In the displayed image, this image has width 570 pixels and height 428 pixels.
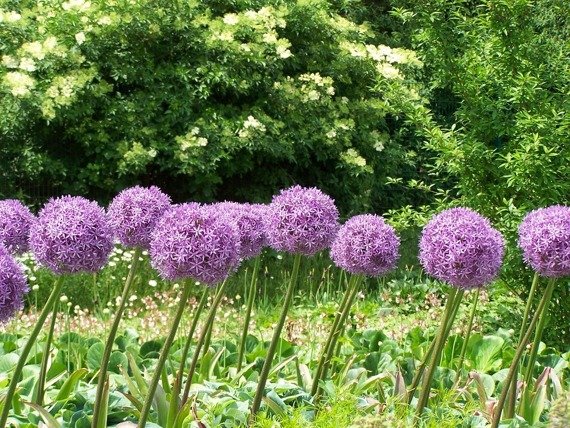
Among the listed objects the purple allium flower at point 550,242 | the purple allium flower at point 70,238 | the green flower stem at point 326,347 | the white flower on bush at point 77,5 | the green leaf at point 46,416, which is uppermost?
the white flower on bush at point 77,5

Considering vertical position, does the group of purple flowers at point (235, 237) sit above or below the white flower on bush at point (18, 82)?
below

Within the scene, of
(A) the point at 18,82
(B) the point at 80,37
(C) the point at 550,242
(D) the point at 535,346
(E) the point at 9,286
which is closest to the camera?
(E) the point at 9,286

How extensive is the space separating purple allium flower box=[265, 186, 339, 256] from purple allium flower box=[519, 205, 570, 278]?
70cm

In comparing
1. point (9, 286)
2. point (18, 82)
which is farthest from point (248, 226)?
point (18, 82)

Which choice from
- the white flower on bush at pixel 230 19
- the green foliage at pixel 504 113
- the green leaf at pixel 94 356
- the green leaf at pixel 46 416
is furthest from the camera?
the white flower on bush at pixel 230 19

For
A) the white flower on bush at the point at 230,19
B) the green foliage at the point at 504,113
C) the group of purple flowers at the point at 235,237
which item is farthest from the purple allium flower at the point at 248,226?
the white flower on bush at the point at 230,19

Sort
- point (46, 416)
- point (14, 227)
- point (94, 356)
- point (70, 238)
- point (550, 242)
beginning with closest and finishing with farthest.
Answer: point (70, 238) → point (46, 416) → point (550, 242) → point (14, 227) → point (94, 356)

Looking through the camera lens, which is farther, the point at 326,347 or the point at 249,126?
the point at 249,126

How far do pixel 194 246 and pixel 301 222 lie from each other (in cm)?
65

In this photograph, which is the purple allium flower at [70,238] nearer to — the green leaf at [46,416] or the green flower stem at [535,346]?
the green leaf at [46,416]

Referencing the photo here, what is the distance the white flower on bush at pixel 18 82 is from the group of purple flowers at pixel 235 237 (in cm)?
470

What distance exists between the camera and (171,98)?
28.1 ft

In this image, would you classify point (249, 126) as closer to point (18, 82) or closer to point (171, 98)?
point (171, 98)

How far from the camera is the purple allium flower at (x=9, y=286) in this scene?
8.35 feet
